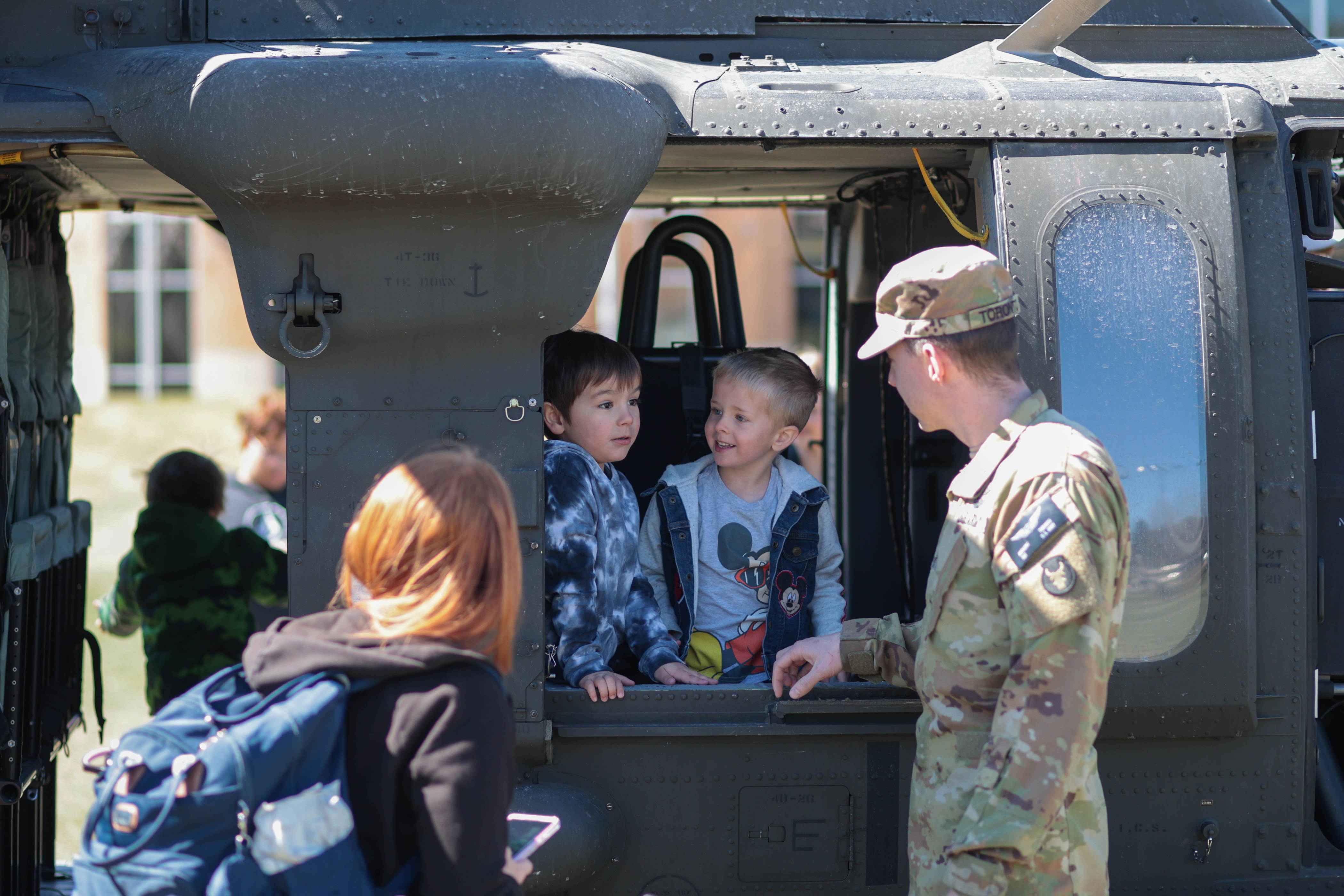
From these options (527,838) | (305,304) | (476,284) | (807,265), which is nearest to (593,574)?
(476,284)

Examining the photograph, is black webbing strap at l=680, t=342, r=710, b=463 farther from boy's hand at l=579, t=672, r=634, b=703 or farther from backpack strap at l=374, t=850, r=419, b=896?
backpack strap at l=374, t=850, r=419, b=896

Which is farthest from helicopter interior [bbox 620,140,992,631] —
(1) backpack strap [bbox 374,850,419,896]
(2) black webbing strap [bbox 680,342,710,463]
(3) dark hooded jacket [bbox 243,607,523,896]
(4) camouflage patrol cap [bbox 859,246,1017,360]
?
(1) backpack strap [bbox 374,850,419,896]

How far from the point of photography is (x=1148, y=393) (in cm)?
302

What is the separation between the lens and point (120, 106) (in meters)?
2.87

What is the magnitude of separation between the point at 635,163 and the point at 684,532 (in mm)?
1010

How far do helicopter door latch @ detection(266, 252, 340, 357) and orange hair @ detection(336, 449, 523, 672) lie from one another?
1175mm

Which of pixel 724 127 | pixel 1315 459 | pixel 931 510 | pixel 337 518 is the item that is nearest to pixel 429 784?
pixel 337 518

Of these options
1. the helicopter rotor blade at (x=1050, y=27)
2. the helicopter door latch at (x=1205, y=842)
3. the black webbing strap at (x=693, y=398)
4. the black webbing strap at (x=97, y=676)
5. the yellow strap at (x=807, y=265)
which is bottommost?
the helicopter door latch at (x=1205, y=842)

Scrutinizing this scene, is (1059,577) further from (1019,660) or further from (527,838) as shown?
(527,838)

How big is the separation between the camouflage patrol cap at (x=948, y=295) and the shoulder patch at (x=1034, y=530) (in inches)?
14.4

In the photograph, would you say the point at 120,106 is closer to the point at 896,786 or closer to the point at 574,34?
the point at 574,34

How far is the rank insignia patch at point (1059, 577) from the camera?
6.84 ft

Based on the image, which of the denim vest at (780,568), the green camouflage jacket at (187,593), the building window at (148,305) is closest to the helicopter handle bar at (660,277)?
the denim vest at (780,568)

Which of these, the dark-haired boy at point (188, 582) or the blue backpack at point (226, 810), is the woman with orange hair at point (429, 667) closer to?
the blue backpack at point (226, 810)
